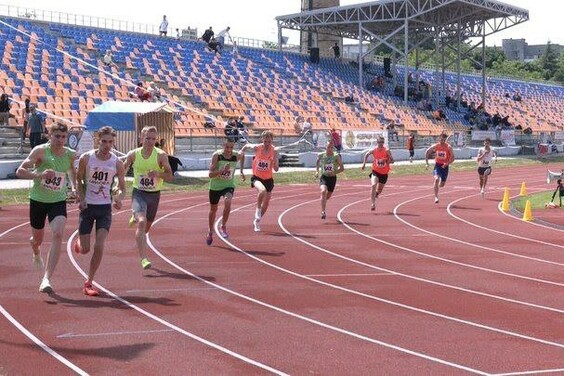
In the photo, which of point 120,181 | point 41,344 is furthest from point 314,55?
point 41,344

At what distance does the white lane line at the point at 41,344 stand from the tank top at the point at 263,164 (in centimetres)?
723

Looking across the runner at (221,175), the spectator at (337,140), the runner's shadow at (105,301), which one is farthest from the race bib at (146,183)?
the spectator at (337,140)

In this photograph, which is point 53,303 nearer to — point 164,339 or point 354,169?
point 164,339

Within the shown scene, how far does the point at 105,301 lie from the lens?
9086 mm

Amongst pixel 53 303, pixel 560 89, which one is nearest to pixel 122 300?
pixel 53 303

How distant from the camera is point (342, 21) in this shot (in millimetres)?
54125

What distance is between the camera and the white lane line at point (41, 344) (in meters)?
6.51

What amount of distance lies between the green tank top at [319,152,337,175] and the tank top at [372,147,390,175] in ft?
7.01

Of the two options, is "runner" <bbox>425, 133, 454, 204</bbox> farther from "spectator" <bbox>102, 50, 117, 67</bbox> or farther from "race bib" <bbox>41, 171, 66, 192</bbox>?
"spectator" <bbox>102, 50, 117, 67</bbox>

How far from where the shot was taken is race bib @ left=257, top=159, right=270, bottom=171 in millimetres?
15320

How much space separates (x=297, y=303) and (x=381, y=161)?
35.8 feet

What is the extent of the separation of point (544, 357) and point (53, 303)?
16.0 feet

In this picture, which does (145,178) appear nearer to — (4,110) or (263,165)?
(263,165)

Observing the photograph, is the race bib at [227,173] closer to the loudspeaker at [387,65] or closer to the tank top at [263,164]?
the tank top at [263,164]
